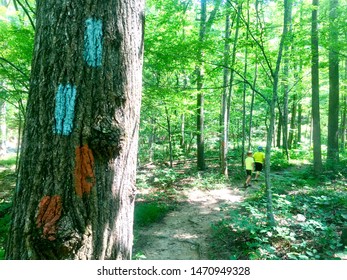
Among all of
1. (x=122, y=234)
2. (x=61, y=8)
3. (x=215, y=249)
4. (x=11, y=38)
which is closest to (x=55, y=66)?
(x=61, y=8)

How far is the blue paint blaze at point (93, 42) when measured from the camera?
129cm

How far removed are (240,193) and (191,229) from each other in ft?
11.2

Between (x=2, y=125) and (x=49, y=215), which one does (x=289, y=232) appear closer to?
Answer: (x=49, y=215)

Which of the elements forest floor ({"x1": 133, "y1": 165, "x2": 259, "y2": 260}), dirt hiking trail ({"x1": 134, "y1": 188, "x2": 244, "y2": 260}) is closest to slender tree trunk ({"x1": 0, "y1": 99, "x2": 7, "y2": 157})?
forest floor ({"x1": 133, "y1": 165, "x2": 259, "y2": 260})

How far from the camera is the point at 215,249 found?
5293mm

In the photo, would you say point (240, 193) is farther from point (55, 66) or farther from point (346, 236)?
point (55, 66)

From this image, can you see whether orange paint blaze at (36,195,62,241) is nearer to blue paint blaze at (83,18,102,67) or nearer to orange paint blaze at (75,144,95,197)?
orange paint blaze at (75,144,95,197)

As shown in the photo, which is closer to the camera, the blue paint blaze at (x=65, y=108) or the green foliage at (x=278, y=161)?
the blue paint blaze at (x=65, y=108)

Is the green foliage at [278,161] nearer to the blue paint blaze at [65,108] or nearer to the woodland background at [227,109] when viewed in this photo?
the woodland background at [227,109]

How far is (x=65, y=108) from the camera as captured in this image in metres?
1.27

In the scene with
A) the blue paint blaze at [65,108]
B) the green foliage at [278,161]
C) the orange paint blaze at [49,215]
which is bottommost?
the green foliage at [278,161]

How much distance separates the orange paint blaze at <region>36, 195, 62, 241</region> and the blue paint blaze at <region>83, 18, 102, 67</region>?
71cm

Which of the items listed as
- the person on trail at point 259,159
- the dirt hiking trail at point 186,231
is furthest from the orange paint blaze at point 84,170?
the person on trail at point 259,159

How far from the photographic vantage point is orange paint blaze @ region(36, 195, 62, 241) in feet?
4.00
